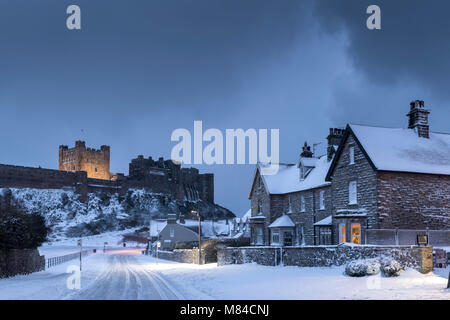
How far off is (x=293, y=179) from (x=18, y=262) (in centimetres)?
2626

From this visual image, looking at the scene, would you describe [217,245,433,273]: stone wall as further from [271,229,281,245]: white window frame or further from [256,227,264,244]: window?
[256,227,264,244]: window

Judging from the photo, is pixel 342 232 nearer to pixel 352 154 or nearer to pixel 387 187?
pixel 352 154

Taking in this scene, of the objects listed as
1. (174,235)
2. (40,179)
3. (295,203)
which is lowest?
(174,235)

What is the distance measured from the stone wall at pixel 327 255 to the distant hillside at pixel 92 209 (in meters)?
88.7

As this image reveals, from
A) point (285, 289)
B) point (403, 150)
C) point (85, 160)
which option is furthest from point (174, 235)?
point (85, 160)

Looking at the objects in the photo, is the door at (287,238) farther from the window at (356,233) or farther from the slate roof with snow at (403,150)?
the slate roof with snow at (403,150)

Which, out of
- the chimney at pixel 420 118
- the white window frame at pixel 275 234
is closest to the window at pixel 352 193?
the chimney at pixel 420 118

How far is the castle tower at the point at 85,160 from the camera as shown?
150625 mm

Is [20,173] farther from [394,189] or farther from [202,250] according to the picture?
[394,189]

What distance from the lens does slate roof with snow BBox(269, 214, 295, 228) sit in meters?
44.0

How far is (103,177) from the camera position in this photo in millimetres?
154875

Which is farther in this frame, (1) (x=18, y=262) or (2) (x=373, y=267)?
(1) (x=18, y=262)
